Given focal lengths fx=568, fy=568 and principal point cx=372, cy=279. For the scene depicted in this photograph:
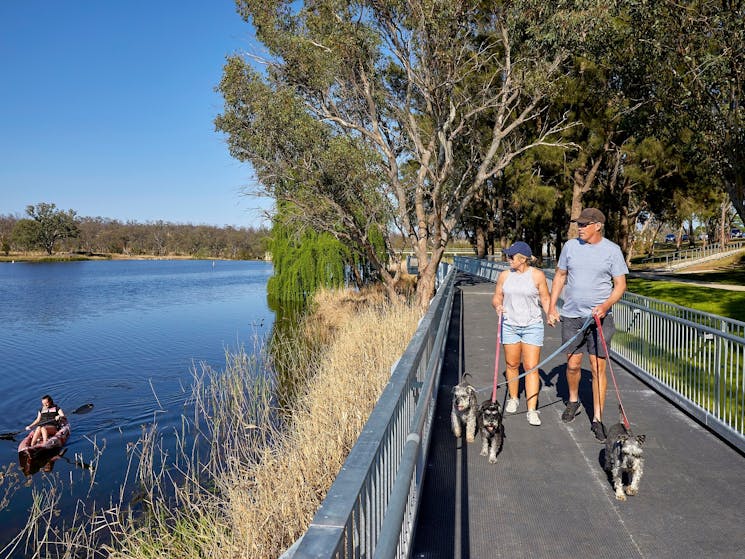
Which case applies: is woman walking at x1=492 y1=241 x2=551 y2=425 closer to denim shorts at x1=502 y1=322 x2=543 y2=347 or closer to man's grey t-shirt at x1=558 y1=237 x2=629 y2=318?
denim shorts at x1=502 y1=322 x2=543 y2=347

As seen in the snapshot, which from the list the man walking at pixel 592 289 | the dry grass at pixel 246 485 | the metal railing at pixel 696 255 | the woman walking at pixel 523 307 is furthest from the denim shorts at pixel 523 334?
the metal railing at pixel 696 255

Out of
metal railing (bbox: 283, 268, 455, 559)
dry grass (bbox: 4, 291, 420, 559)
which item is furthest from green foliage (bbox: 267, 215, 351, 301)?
metal railing (bbox: 283, 268, 455, 559)

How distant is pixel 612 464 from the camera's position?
4.36m

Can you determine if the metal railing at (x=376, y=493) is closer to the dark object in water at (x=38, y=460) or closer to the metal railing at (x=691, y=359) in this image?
the metal railing at (x=691, y=359)

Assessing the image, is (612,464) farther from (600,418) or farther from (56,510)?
(56,510)

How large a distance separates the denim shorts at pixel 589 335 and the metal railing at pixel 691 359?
1103 millimetres

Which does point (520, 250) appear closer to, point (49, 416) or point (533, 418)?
point (533, 418)

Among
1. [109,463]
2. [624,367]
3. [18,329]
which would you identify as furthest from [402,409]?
[18,329]

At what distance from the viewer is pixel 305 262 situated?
30.1 m

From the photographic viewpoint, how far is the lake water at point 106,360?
1046 cm

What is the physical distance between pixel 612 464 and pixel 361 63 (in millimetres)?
17192

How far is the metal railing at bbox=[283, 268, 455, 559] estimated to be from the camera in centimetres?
181

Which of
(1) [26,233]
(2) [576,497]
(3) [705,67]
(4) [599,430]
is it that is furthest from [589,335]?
(1) [26,233]

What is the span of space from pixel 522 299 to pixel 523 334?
0.37 meters
